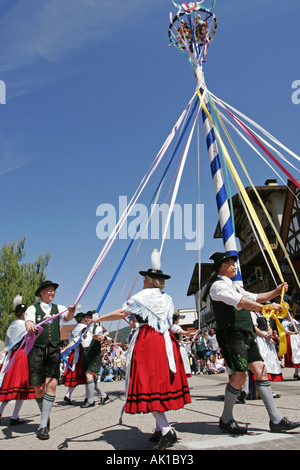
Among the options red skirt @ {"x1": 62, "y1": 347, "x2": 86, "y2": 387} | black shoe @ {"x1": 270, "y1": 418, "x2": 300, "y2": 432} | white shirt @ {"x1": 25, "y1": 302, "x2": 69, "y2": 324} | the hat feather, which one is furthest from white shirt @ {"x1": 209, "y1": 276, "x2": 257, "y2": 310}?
red skirt @ {"x1": 62, "y1": 347, "x2": 86, "y2": 387}

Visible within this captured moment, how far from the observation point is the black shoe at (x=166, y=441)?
301cm

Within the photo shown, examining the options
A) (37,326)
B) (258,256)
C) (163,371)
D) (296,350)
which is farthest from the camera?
(258,256)

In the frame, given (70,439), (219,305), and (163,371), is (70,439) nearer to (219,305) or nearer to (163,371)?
(163,371)

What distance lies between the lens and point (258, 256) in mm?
24922

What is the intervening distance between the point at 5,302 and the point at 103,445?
2924 centimetres

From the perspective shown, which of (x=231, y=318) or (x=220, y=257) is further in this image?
(x=220, y=257)

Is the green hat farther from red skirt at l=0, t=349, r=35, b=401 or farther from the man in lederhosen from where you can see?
red skirt at l=0, t=349, r=35, b=401

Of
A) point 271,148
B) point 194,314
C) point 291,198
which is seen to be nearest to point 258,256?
point 291,198

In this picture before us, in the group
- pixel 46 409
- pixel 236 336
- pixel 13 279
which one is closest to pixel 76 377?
pixel 46 409

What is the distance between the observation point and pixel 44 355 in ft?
14.5

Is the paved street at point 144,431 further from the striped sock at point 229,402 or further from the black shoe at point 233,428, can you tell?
the striped sock at point 229,402

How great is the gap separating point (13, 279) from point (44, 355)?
28.5 m

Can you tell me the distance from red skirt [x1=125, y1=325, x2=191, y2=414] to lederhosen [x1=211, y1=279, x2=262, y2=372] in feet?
1.82

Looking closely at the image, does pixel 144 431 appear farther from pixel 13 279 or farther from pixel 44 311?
pixel 13 279
